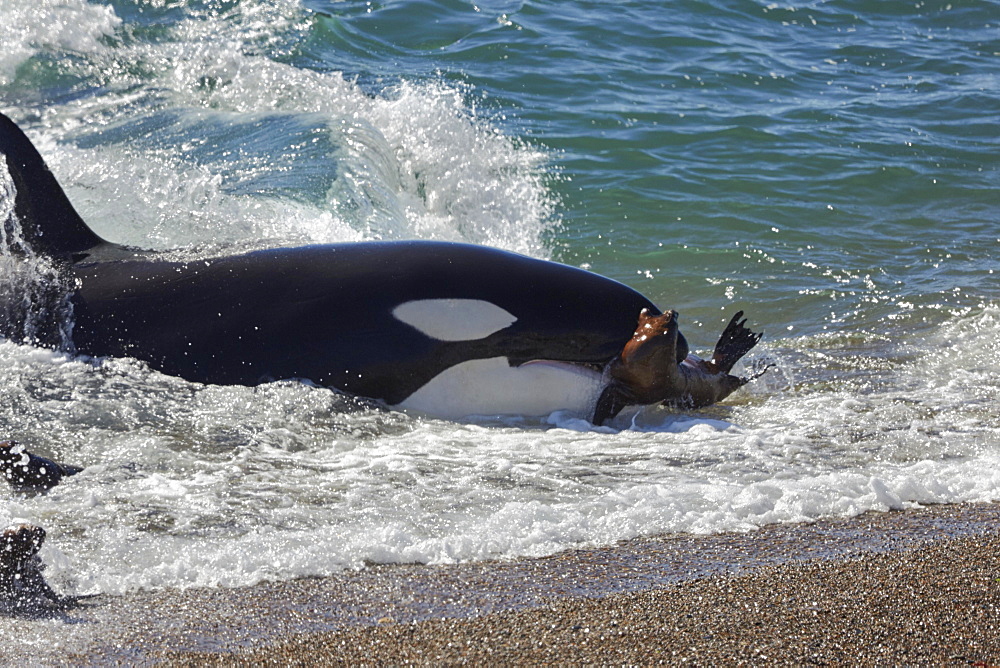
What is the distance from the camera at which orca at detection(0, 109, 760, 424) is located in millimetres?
6703

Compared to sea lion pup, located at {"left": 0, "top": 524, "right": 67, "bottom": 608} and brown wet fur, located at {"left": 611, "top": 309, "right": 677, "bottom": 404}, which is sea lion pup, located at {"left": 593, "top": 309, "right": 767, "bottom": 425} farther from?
sea lion pup, located at {"left": 0, "top": 524, "right": 67, "bottom": 608}

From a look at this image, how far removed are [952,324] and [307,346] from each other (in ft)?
17.8

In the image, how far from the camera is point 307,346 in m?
6.77

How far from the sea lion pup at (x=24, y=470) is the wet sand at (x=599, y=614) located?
113 cm

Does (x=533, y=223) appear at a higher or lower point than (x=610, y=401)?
lower

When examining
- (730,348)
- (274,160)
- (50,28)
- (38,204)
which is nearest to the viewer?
(730,348)

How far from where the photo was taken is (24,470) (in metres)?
5.23

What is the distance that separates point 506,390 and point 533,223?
6.07m

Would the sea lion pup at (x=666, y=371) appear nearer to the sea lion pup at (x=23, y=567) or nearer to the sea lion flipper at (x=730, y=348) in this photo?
the sea lion flipper at (x=730, y=348)

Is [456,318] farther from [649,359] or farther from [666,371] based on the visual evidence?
[666,371]

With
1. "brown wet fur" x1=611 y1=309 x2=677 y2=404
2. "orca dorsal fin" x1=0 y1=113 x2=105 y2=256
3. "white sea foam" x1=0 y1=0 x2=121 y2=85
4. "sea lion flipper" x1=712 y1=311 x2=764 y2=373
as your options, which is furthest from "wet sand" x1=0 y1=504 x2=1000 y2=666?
"white sea foam" x1=0 y1=0 x2=121 y2=85

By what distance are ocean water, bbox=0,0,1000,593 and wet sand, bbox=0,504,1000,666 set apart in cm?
25

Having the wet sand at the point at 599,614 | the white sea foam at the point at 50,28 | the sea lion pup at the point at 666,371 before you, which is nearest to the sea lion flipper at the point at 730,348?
the sea lion pup at the point at 666,371

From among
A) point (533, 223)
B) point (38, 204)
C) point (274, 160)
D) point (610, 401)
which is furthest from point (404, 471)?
point (274, 160)
